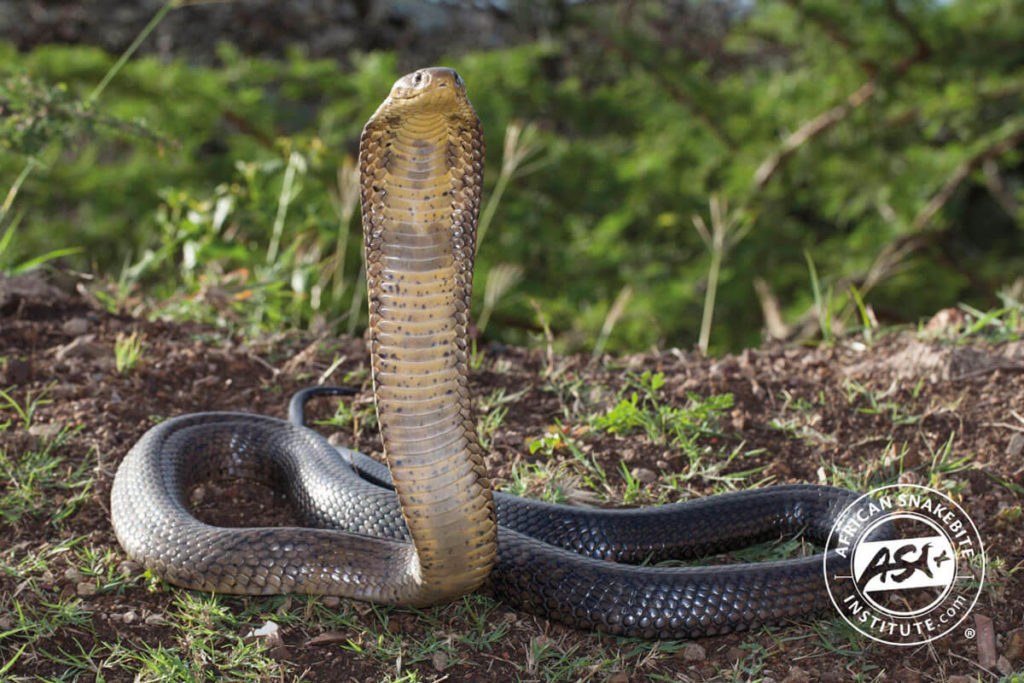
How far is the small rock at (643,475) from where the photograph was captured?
3588mm

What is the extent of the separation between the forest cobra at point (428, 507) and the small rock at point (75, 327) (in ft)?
3.43

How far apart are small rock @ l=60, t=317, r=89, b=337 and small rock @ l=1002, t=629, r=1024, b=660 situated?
12.2 feet

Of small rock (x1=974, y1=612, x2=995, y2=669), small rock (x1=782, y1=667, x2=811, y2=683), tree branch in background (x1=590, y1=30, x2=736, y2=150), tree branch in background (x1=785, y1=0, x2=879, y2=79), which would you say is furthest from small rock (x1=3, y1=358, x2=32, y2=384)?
tree branch in background (x1=785, y1=0, x2=879, y2=79)

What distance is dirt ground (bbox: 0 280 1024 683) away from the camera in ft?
9.05

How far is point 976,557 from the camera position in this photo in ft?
10.0

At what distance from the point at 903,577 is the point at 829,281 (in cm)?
568

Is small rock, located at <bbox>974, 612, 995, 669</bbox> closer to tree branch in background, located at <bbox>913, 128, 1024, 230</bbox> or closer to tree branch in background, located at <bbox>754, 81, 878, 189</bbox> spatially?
tree branch in background, located at <bbox>754, 81, 878, 189</bbox>

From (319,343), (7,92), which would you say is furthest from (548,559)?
(7,92)

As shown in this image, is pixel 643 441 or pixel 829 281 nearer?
pixel 643 441

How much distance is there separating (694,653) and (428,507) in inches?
33.1

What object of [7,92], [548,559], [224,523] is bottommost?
[224,523]

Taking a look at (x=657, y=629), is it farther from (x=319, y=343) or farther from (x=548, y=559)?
(x=319, y=343)

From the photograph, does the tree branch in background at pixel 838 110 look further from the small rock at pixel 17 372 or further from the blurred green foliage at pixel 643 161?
the small rock at pixel 17 372

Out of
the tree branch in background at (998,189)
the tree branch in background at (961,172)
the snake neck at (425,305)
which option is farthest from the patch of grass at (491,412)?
the tree branch in background at (998,189)
